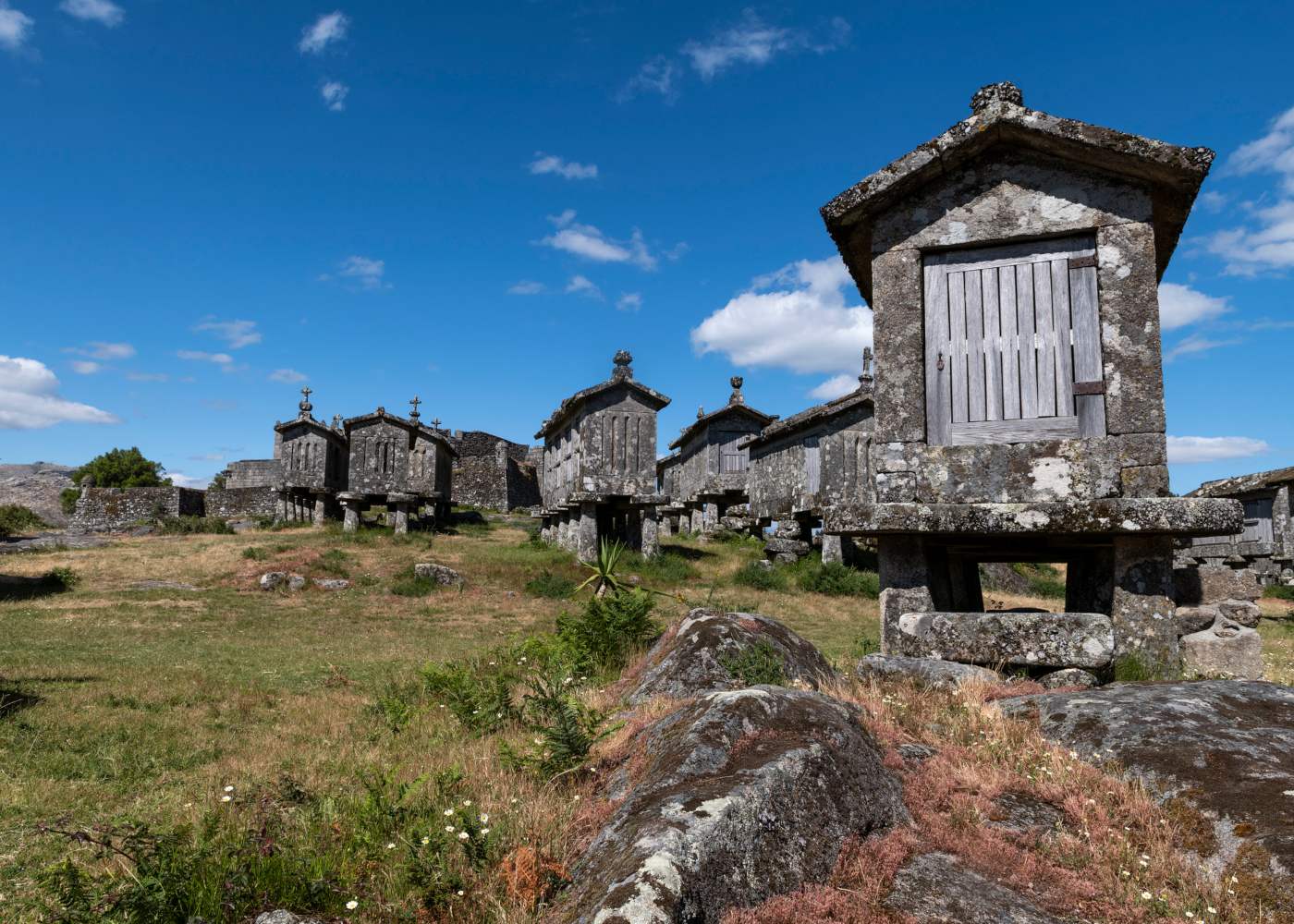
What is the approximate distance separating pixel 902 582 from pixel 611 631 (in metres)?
3.27

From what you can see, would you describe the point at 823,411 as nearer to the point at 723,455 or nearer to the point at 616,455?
the point at 616,455

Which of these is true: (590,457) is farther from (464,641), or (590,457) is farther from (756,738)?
(756,738)

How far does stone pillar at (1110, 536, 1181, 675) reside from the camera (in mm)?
5629

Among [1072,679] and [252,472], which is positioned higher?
[252,472]

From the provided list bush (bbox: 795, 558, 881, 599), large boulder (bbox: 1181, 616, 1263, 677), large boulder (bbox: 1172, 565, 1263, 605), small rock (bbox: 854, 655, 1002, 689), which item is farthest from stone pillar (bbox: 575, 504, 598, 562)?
large boulder (bbox: 1181, 616, 1263, 677)

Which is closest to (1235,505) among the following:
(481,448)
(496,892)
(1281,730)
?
(1281,730)

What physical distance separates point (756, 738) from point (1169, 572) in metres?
3.94

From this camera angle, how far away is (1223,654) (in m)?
5.95

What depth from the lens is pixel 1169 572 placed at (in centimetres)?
569

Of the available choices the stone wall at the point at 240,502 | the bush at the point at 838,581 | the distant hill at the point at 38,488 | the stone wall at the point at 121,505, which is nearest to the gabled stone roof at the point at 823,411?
the bush at the point at 838,581

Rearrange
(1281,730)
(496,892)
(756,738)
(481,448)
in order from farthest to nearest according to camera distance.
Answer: (481,448)
(1281,730)
(756,738)
(496,892)

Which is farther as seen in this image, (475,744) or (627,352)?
(627,352)

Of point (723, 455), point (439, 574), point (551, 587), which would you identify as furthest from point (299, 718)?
point (723, 455)

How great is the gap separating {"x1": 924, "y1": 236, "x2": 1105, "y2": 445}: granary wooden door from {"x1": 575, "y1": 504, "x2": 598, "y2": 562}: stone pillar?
16.2 m
